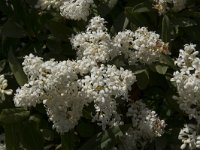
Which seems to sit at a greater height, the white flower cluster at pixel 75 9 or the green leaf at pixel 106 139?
the white flower cluster at pixel 75 9

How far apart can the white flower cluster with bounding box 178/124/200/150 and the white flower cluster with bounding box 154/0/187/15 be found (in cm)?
72

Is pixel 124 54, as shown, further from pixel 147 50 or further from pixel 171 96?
pixel 171 96

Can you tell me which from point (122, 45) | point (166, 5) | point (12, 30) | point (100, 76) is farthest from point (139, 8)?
point (12, 30)

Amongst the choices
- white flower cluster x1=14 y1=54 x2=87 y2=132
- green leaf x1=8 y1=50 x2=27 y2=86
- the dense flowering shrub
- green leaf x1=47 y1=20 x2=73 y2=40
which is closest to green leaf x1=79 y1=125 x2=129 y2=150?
the dense flowering shrub

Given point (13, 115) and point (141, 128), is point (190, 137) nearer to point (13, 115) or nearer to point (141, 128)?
point (141, 128)

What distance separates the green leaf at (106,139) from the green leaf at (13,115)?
369mm

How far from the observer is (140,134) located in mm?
2910

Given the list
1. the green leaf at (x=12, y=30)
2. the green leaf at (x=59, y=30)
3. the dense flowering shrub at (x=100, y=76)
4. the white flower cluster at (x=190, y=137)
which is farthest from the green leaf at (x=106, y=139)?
the green leaf at (x=12, y=30)

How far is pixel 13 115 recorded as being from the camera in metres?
2.79

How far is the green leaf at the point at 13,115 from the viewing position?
2.75 meters

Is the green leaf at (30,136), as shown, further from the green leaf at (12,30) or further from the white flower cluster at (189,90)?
the white flower cluster at (189,90)

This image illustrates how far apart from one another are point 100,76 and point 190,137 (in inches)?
22.5

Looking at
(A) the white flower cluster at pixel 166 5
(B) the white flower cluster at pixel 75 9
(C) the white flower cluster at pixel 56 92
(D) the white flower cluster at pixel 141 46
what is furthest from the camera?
(A) the white flower cluster at pixel 166 5

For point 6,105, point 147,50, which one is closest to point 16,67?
point 6,105
